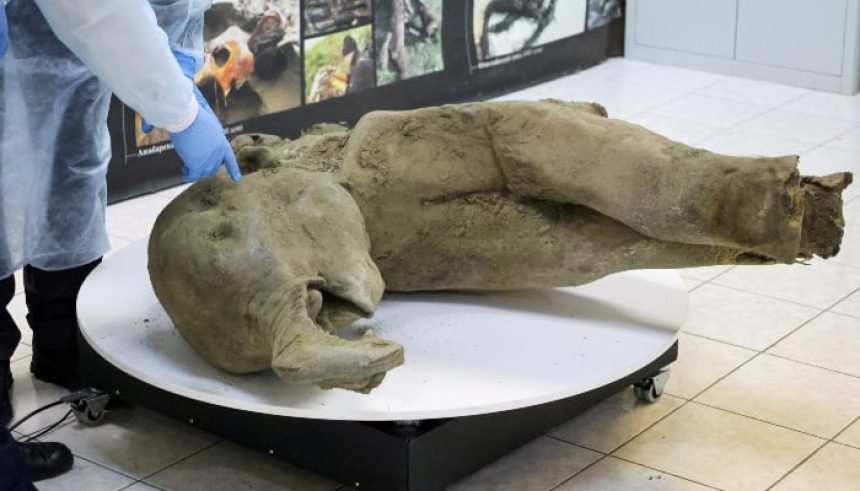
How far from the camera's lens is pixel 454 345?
248cm

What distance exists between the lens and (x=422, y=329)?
8.34 feet

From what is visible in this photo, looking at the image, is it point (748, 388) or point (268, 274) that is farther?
point (748, 388)

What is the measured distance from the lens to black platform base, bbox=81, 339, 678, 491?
2.30 m

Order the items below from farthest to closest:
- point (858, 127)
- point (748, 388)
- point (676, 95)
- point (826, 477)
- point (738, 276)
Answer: point (676, 95) → point (858, 127) → point (738, 276) → point (748, 388) → point (826, 477)

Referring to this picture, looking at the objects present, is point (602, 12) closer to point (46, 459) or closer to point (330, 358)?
point (46, 459)

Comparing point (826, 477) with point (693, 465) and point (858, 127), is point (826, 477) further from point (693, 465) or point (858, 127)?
point (858, 127)

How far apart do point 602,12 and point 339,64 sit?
5.20 ft

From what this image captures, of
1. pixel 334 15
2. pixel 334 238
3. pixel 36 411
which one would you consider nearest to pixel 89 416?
pixel 36 411

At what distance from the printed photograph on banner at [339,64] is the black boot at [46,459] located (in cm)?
215

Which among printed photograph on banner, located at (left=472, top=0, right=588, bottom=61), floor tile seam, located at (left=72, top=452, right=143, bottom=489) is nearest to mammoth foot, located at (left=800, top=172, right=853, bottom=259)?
floor tile seam, located at (left=72, top=452, right=143, bottom=489)

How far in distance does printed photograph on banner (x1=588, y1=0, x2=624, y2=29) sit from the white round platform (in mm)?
2938

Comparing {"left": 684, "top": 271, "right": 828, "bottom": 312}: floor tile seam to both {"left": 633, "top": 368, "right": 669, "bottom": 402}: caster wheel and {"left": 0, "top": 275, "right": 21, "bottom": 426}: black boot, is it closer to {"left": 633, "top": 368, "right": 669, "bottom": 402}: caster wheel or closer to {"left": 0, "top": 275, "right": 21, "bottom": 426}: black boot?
{"left": 633, "top": 368, "right": 669, "bottom": 402}: caster wheel

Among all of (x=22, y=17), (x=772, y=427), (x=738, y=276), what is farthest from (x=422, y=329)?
(x=738, y=276)

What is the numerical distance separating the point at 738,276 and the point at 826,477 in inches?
41.4
